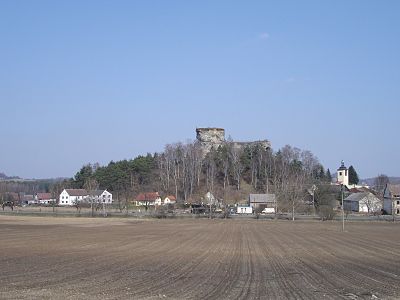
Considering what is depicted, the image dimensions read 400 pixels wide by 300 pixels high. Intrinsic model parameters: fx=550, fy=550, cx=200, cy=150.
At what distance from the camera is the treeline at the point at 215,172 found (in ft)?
533

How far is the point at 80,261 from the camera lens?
3102 cm

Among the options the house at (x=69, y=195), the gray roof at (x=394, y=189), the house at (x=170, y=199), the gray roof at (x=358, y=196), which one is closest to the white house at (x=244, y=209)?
the house at (x=170, y=199)

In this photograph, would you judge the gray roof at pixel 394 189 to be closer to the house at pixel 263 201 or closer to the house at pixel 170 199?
the house at pixel 263 201

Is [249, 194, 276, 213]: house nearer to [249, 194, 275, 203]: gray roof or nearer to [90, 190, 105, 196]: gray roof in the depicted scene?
[249, 194, 275, 203]: gray roof

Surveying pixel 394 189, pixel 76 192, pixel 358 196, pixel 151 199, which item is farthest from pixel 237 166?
pixel 76 192

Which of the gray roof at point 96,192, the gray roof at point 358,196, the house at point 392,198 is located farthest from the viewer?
the gray roof at point 96,192

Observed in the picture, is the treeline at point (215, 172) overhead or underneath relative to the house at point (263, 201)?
overhead

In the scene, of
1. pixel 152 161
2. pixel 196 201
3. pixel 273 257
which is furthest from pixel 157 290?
pixel 152 161

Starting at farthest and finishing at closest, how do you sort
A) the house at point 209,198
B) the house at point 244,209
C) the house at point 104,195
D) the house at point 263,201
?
1. the house at point 104,195
2. the house at point 263,201
3. the house at point 244,209
4. the house at point 209,198

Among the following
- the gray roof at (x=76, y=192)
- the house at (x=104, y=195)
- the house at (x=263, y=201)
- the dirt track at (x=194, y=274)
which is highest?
the gray roof at (x=76, y=192)

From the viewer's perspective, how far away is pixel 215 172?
555 feet

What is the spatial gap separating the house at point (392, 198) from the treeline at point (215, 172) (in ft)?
74.8

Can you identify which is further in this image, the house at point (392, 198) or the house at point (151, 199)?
the house at point (151, 199)

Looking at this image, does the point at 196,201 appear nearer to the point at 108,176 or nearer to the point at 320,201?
the point at 320,201
